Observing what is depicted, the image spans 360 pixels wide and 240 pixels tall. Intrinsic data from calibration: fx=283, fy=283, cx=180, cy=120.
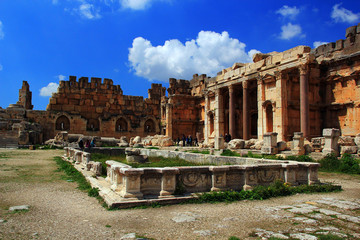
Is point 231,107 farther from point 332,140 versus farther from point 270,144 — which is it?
point 332,140

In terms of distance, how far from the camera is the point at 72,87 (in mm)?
35688

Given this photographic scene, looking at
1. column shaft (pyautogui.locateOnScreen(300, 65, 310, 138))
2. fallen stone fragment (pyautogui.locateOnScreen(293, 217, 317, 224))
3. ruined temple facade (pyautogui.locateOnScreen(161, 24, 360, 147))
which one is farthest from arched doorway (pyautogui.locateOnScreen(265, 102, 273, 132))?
fallen stone fragment (pyautogui.locateOnScreen(293, 217, 317, 224))

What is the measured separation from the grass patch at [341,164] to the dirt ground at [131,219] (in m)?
4.60

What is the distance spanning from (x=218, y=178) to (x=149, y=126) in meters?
32.7

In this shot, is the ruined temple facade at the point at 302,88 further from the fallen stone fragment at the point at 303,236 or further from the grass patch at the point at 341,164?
the fallen stone fragment at the point at 303,236

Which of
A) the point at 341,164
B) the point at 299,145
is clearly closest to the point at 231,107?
the point at 299,145

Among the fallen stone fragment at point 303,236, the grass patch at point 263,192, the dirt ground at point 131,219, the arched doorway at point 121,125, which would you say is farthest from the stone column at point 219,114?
the fallen stone fragment at point 303,236

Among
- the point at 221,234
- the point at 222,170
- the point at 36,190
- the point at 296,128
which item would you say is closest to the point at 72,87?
the point at 296,128

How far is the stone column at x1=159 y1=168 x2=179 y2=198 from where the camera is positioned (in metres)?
6.14

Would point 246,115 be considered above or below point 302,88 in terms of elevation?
below

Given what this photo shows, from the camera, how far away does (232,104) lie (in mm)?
23875

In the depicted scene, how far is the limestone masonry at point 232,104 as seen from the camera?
1880 centimetres

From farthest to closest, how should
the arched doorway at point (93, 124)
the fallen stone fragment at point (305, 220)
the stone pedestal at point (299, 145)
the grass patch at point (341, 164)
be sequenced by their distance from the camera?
1. the arched doorway at point (93, 124)
2. the stone pedestal at point (299, 145)
3. the grass patch at point (341, 164)
4. the fallen stone fragment at point (305, 220)

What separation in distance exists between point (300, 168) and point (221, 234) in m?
4.64
